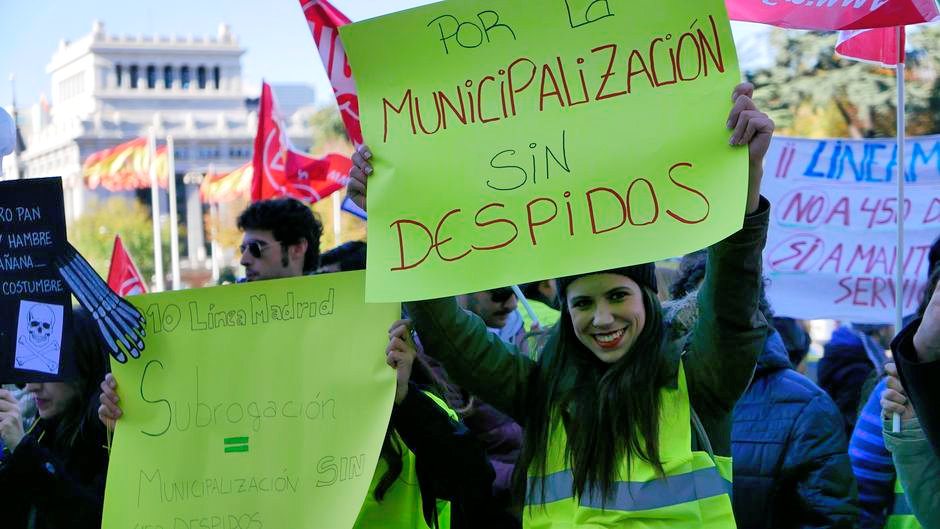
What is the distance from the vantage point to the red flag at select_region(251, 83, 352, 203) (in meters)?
9.51

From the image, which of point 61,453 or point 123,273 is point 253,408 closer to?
point 61,453

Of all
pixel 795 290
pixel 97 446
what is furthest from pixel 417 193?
pixel 795 290

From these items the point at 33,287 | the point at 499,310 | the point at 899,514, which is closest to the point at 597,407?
the point at 899,514

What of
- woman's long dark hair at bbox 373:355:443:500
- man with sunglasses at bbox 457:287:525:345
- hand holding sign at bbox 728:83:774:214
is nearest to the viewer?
hand holding sign at bbox 728:83:774:214

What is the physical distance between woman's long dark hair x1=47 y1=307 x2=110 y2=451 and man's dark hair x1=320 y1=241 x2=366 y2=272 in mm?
1373

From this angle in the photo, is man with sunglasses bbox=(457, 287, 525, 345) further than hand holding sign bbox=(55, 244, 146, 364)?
Yes

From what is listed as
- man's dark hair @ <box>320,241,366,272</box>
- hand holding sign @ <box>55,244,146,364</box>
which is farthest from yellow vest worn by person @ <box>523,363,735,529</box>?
man's dark hair @ <box>320,241,366,272</box>

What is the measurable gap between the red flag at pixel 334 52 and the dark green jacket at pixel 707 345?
1630 millimetres

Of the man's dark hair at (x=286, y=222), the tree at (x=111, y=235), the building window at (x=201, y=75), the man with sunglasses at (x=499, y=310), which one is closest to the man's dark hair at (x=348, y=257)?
the man's dark hair at (x=286, y=222)

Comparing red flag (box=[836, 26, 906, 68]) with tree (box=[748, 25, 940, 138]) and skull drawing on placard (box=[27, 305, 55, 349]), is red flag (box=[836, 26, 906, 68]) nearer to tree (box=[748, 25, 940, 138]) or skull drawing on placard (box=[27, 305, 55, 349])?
skull drawing on placard (box=[27, 305, 55, 349])

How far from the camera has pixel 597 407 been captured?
2938 mm

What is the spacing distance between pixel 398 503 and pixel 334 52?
Result: 89.2 inches

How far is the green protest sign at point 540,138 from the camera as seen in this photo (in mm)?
2697

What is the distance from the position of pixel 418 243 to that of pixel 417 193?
121mm
